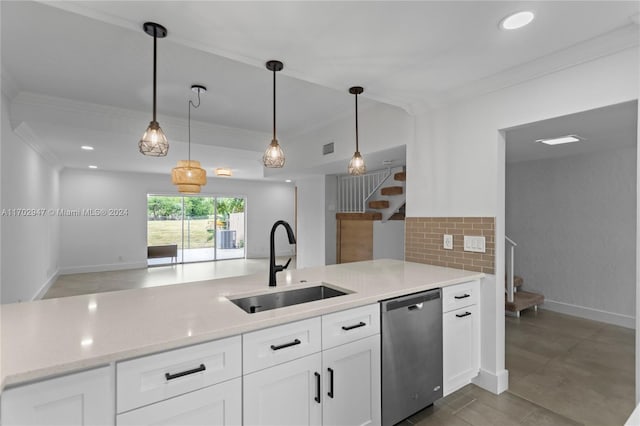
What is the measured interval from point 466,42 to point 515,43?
1.05 ft

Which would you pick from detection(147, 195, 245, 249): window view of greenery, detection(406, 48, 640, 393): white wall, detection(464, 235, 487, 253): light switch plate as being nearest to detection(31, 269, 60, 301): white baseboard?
detection(147, 195, 245, 249): window view of greenery

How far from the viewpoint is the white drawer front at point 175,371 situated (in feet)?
3.67

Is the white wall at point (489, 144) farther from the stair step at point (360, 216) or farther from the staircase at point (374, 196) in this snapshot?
the stair step at point (360, 216)

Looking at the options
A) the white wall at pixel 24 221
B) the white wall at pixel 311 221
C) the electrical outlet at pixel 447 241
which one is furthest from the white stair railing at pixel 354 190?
the white wall at pixel 24 221

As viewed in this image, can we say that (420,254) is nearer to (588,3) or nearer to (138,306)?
(588,3)

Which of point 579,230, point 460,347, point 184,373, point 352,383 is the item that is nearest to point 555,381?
point 460,347

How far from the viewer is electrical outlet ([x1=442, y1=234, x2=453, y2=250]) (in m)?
2.76

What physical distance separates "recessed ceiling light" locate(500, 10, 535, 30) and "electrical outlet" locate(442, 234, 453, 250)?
162 centimetres

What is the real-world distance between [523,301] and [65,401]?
191 inches

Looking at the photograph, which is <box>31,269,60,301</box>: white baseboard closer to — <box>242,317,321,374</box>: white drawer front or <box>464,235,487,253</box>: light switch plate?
<box>242,317,321,374</box>: white drawer front

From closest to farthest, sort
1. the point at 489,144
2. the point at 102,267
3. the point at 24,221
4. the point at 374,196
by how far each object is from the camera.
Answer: the point at 489,144 < the point at 24,221 < the point at 374,196 < the point at 102,267

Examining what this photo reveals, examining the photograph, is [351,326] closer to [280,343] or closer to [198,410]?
[280,343]

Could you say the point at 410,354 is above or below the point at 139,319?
below

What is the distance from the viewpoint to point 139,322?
4.44 ft
